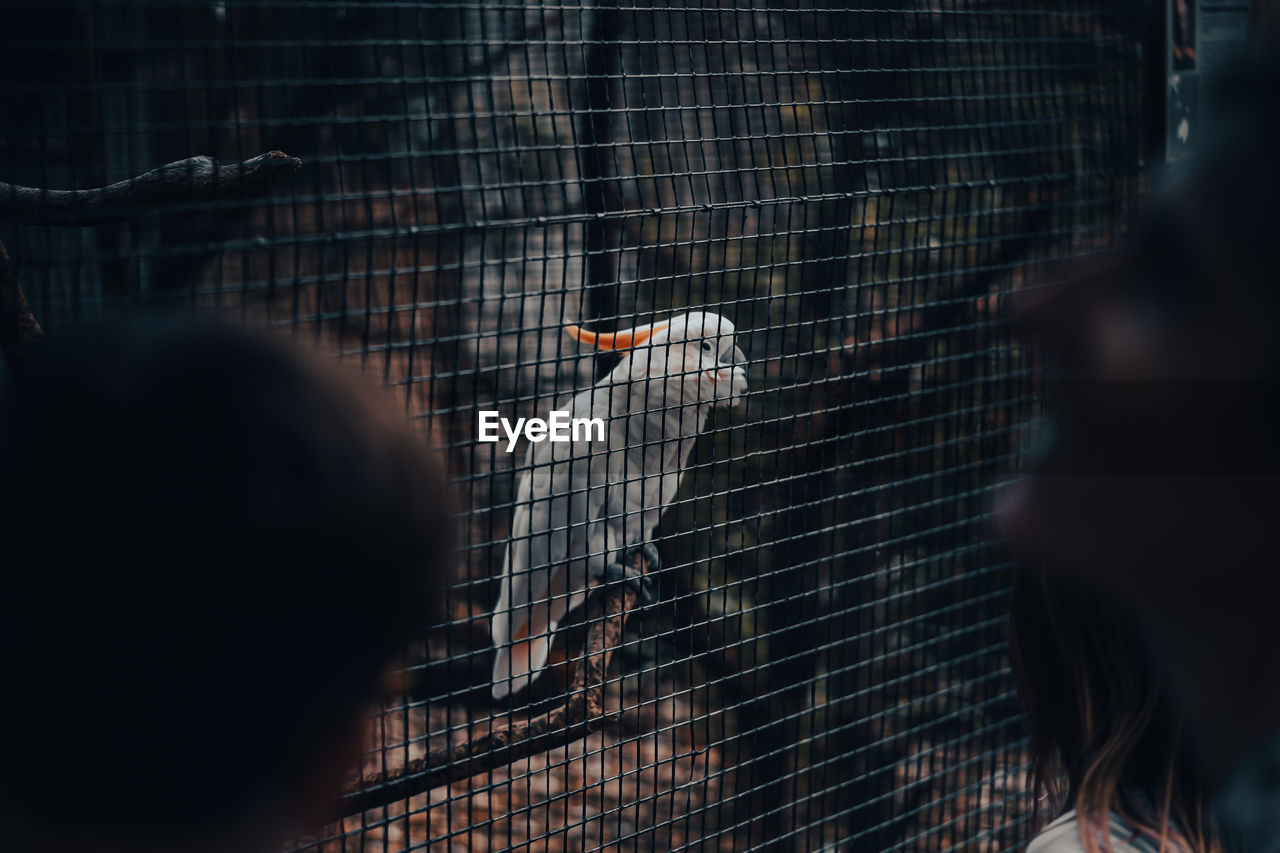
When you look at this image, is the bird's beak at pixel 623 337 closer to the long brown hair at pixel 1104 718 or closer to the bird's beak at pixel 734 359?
the bird's beak at pixel 734 359

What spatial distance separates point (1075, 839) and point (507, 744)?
2.21 feet

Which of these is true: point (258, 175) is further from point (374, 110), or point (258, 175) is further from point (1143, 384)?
point (374, 110)

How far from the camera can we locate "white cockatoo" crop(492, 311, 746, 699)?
1.25 m

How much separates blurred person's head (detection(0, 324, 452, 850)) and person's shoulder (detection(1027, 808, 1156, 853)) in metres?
0.40


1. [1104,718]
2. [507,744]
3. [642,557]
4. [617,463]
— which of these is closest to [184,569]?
[1104,718]

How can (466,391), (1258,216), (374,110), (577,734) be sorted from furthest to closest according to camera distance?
(466,391) → (374,110) → (577,734) → (1258,216)

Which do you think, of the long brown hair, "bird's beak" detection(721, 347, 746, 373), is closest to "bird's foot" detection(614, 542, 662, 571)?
"bird's beak" detection(721, 347, 746, 373)

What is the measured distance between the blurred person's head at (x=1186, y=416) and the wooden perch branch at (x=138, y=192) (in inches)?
20.2

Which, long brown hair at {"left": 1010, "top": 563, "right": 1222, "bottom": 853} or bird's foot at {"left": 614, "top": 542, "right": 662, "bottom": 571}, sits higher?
long brown hair at {"left": 1010, "top": 563, "right": 1222, "bottom": 853}

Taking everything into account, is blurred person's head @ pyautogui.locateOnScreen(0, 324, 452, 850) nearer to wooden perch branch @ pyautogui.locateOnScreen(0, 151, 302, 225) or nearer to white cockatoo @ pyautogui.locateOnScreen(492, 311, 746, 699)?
wooden perch branch @ pyautogui.locateOnScreen(0, 151, 302, 225)

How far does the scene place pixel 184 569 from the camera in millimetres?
275

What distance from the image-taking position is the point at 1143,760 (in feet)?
1.82

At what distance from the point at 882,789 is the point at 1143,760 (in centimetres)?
108

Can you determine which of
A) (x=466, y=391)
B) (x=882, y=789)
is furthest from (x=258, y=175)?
(x=466, y=391)
